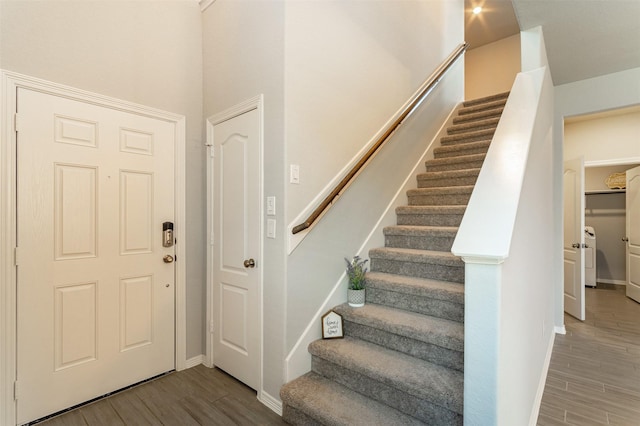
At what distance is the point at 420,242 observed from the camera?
263 cm

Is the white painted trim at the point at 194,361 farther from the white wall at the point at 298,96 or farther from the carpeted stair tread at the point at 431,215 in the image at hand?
the carpeted stair tread at the point at 431,215

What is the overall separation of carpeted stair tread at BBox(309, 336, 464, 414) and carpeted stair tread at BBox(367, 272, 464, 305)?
0.42 meters

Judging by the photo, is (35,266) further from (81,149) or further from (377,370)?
(377,370)

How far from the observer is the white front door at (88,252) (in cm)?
190

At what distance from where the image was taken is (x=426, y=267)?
91.4 inches

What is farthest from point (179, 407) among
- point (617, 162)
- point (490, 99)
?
point (617, 162)

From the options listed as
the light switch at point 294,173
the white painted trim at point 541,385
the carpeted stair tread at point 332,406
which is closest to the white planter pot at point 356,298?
the carpeted stair tread at point 332,406

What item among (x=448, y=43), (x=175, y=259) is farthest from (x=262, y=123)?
(x=448, y=43)

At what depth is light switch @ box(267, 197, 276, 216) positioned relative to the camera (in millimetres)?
2035

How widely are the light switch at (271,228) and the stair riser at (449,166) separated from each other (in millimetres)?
2265

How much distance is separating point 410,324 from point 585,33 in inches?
112

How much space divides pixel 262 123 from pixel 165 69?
1067mm

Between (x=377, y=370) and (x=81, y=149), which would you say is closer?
(x=377, y=370)

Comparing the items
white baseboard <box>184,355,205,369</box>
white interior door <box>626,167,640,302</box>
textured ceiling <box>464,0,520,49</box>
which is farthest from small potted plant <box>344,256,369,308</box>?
white interior door <box>626,167,640,302</box>
